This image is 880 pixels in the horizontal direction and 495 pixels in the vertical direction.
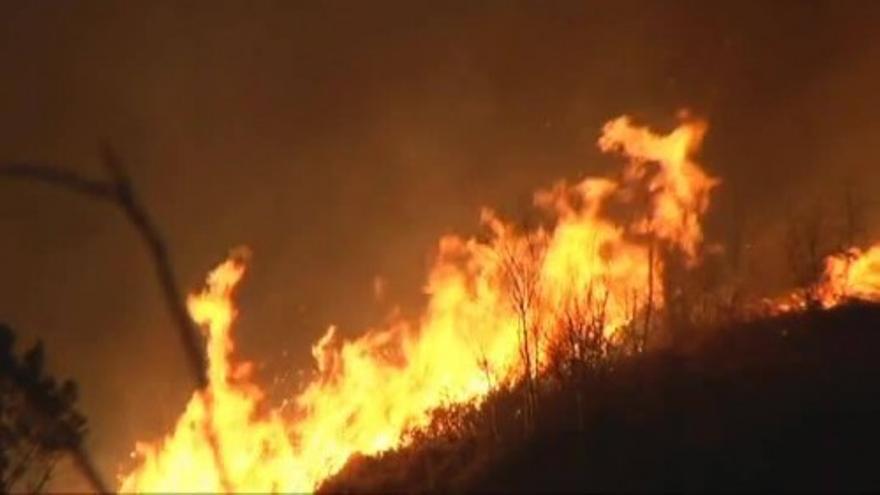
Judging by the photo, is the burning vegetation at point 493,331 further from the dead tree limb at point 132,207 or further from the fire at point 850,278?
the dead tree limb at point 132,207

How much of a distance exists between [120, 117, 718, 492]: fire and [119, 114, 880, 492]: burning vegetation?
0.04 m

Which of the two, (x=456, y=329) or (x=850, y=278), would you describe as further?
(x=456, y=329)

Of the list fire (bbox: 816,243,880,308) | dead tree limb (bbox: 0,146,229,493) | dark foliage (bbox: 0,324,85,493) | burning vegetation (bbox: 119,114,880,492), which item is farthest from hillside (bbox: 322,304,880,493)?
dead tree limb (bbox: 0,146,229,493)

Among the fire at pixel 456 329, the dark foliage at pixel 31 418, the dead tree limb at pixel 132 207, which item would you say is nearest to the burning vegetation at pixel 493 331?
the fire at pixel 456 329

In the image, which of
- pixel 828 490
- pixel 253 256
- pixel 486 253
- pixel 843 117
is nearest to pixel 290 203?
pixel 253 256

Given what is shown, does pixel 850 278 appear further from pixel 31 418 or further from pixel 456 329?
pixel 31 418

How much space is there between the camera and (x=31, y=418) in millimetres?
19422

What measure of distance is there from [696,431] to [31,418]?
9.58 meters

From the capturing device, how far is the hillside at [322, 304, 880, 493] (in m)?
15.1

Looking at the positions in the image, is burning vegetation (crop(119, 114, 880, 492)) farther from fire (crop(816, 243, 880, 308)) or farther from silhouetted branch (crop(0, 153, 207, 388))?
silhouetted branch (crop(0, 153, 207, 388))

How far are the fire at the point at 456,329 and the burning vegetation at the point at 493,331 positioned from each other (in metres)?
0.04

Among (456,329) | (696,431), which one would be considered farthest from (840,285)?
(696,431)

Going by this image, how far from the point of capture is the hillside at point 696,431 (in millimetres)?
15086

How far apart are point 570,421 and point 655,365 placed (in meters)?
1.96
